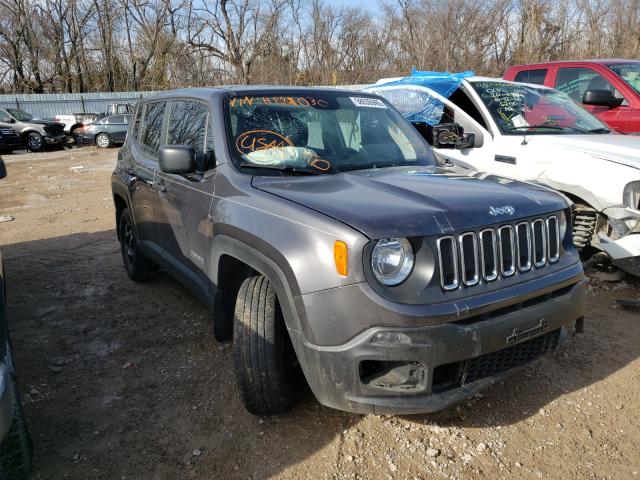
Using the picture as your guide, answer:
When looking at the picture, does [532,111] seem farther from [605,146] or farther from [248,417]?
[248,417]

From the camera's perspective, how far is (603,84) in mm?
6648

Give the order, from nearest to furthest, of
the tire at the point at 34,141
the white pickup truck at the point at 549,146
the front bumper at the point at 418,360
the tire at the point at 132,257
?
the front bumper at the point at 418,360 < the white pickup truck at the point at 549,146 < the tire at the point at 132,257 < the tire at the point at 34,141

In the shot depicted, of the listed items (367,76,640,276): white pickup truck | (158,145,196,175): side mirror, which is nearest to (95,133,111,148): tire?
(367,76,640,276): white pickup truck

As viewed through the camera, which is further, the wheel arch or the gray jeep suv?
the wheel arch

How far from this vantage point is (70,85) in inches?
1409

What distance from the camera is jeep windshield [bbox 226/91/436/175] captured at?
125 inches

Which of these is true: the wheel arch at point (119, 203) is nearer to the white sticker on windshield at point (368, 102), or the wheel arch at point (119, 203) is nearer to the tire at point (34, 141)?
the white sticker on windshield at point (368, 102)

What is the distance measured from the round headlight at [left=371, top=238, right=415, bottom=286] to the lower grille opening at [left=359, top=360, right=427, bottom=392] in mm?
378

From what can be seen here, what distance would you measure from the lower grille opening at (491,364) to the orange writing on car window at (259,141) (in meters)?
1.71

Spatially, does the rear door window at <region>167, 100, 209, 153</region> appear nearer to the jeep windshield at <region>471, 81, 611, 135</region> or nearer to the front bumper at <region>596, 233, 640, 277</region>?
the jeep windshield at <region>471, 81, 611, 135</region>

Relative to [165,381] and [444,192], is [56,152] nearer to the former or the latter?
[165,381]

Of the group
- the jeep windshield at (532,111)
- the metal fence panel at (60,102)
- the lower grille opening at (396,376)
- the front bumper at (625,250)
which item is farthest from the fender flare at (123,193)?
the metal fence panel at (60,102)

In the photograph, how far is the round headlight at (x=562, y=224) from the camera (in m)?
2.81

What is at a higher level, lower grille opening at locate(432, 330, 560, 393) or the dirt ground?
lower grille opening at locate(432, 330, 560, 393)
